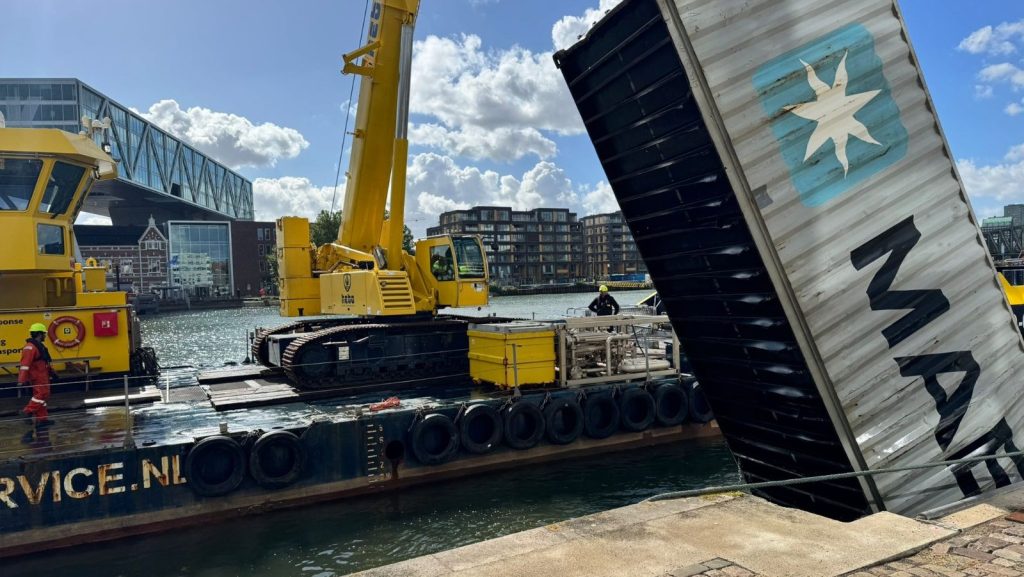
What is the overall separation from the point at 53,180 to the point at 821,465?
44.6 ft

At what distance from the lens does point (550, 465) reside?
41.7ft

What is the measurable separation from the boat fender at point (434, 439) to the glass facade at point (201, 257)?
309 ft

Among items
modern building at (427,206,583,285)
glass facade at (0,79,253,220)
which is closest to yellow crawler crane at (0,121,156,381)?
glass facade at (0,79,253,220)

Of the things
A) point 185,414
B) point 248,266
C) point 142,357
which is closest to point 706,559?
point 185,414

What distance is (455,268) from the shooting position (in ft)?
48.3

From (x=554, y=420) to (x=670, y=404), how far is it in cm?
303

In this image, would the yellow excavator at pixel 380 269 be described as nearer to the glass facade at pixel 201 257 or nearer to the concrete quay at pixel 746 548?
the concrete quay at pixel 746 548

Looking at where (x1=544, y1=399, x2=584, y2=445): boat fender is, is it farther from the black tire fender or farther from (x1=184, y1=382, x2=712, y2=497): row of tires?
the black tire fender

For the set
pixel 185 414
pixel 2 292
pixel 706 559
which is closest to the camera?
pixel 706 559

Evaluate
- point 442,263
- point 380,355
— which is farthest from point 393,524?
point 442,263

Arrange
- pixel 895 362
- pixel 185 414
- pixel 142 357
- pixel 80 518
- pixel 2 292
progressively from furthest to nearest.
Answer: pixel 142 357 < pixel 2 292 < pixel 185 414 < pixel 80 518 < pixel 895 362

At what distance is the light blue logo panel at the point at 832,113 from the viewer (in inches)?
232

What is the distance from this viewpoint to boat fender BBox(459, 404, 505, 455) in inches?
461

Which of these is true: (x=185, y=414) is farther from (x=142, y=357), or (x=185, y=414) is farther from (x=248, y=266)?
(x=248, y=266)
